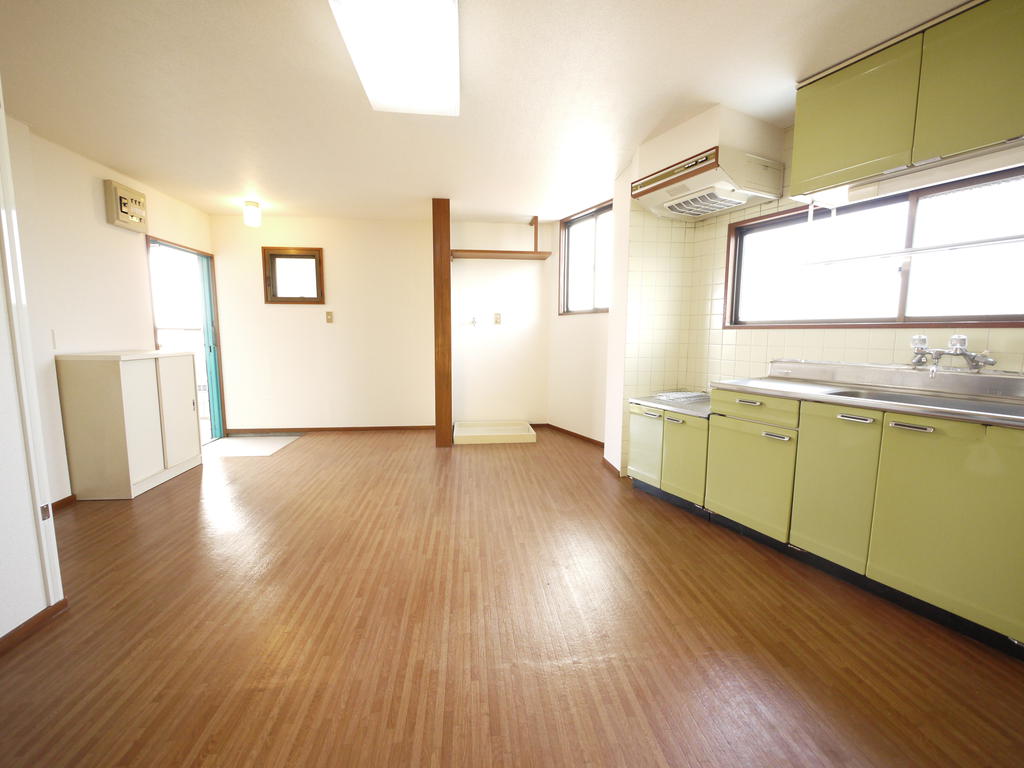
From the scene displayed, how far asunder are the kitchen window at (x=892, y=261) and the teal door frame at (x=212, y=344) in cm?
571

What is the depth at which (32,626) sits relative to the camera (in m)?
1.73

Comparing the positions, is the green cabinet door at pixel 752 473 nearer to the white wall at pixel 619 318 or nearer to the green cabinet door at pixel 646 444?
the green cabinet door at pixel 646 444

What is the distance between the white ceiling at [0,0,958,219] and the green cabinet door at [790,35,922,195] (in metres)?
0.12

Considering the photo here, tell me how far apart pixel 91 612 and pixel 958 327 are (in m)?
4.48

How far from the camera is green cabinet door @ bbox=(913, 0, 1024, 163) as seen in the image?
1.66 metres

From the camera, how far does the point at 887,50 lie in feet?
6.59

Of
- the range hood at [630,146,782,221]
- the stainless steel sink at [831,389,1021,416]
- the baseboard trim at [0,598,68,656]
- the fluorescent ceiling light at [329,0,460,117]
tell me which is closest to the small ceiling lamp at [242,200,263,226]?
the fluorescent ceiling light at [329,0,460,117]

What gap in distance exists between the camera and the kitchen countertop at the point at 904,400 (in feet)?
5.23

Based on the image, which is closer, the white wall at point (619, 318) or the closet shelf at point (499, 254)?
the white wall at point (619, 318)

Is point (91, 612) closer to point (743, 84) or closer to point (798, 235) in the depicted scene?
point (743, 84)

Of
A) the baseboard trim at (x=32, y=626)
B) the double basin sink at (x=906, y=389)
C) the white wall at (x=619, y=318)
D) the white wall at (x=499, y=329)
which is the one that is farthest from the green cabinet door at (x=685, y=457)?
the baseboard trim at (x=32, y=626)

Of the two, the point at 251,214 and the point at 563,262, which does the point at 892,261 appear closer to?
the point at 563,262

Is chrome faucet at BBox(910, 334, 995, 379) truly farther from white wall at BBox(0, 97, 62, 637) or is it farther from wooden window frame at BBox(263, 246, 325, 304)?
wooden window frame at BBox(263, 246, 325, 304)

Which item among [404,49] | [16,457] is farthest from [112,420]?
[404,49]
